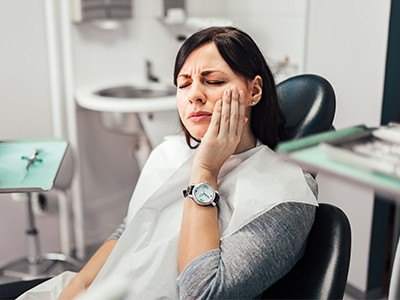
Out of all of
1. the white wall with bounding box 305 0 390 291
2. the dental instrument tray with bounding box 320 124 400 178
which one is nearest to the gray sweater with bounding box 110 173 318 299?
the dental instrument tray with bounding box 320 124 400 178

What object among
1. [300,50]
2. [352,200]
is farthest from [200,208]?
[300,50]

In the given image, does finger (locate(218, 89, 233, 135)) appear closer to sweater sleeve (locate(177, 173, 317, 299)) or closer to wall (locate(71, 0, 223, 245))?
sweater sleeve (locate(177, 173, 317, 299))

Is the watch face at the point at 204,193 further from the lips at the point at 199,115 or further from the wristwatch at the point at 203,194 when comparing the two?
the lips at the point at 199,115

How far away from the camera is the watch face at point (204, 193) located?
1.11m

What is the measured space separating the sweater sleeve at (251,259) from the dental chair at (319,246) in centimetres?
5

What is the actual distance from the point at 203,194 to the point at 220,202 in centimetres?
6

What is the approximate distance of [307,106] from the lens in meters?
1.33

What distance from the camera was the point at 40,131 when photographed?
8.24 ft

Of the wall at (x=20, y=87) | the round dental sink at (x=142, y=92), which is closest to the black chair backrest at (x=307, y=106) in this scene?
the round dental sink at (x=142, y=92)

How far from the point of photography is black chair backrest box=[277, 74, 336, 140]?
4.28 feet

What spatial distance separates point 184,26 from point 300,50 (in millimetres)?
660

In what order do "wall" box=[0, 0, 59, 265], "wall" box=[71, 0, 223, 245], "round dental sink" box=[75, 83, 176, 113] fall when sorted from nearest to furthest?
"round dental sink" box=[75, 83, 176, 113], "wall" box=[0, 0, 59, 265], "wall" box=[71, 0, 223, 245]

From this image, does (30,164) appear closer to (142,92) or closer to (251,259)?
(251,259)

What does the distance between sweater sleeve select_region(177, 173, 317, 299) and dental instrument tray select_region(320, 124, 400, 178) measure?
35 centimetres
